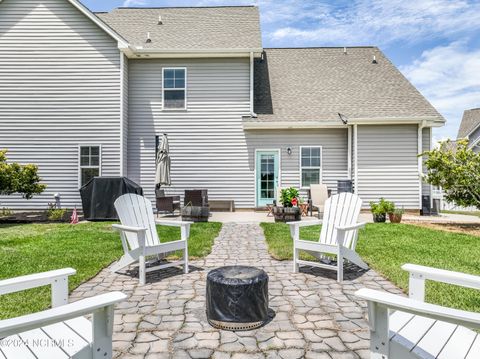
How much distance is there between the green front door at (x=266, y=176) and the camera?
12.7 m

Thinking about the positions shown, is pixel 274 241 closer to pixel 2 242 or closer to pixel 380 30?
pixel 2 242

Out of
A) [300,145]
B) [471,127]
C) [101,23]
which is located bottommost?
[300,145]

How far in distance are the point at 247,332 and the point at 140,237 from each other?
195cm

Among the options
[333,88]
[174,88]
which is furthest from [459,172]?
[174,88]

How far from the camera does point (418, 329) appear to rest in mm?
2096

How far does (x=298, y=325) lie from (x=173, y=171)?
10099 millimetres

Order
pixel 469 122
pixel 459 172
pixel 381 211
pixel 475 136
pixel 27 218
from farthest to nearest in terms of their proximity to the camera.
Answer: pixel 469 122 < pixel 475 136 < pixel 27 218 < pixel 381 211 < pixel 459 172

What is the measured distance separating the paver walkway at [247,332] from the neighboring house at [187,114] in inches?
310

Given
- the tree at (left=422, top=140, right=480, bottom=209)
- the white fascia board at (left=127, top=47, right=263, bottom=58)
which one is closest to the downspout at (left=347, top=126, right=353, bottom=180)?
the tree at (left=422, top=140, right=480, bottom=209)

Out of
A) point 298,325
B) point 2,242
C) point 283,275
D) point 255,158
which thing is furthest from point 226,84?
point 298,325

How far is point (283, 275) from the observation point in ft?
15.4

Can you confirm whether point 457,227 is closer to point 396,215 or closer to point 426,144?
point 396,215

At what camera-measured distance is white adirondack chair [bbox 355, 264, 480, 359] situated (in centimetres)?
161

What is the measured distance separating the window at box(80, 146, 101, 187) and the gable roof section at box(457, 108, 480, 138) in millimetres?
26597
